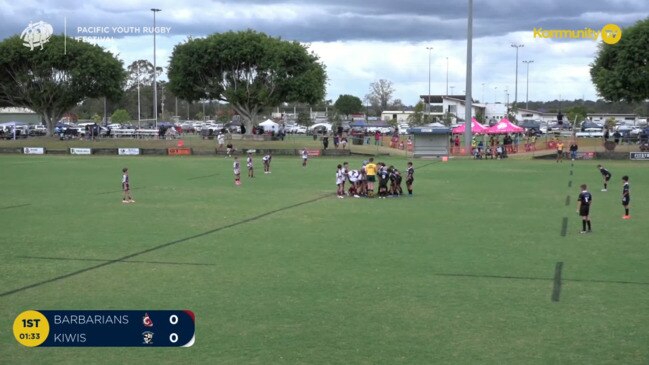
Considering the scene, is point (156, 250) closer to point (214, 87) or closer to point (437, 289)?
point (437, 289)

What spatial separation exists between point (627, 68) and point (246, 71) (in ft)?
123

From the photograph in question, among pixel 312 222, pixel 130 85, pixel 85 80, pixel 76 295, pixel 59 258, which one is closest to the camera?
pixel 76 295

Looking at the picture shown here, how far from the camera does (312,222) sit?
2398 centimetres

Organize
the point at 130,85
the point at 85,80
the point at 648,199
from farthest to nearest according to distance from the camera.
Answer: the point at 130,85
the point at 85,80
the point at 648,199

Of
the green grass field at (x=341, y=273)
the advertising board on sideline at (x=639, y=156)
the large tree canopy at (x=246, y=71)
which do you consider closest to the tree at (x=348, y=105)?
the large tree canopy at (x=246, y=71)

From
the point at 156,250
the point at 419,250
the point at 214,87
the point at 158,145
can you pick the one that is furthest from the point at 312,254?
the point at 214,87

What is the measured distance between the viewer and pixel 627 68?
6184cm

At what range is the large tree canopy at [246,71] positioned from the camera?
244ft

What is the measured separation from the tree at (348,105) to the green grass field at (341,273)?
124796 mm

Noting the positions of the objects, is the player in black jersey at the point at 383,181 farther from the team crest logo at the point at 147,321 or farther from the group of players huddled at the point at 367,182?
the team crest logo at the point at 147,321

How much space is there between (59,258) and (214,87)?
61074mm

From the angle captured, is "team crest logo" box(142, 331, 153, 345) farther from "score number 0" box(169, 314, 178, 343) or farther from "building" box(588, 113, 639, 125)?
"building" box(588, 113, 639, 125)
